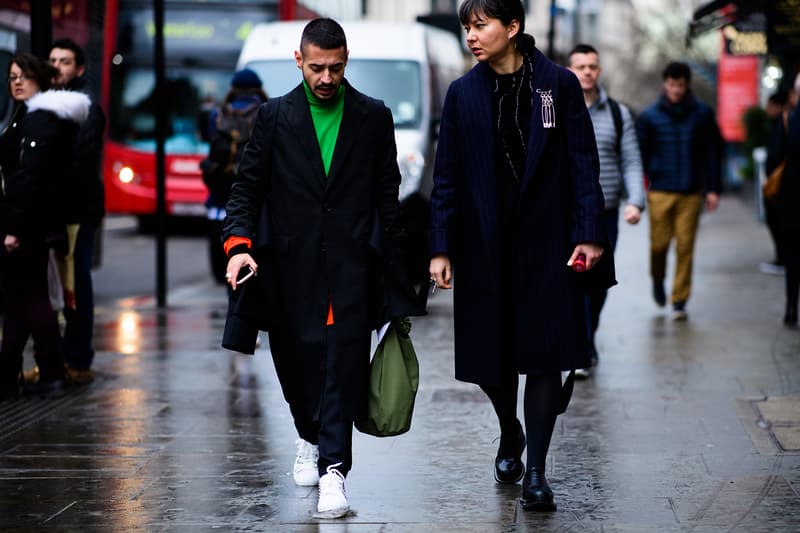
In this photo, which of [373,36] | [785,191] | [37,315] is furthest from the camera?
[373,36]

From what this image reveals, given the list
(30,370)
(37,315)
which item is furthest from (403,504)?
(30,370)

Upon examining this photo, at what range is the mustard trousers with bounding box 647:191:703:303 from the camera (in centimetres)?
1217

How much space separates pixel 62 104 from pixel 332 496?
137 inches

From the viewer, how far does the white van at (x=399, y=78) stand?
1480 centimetres

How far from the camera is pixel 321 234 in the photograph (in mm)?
5934

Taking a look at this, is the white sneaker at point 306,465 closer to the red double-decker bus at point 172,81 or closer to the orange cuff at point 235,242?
the orange cuff at point 235,242

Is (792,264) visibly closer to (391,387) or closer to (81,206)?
(81,206)

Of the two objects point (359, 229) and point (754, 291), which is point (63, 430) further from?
point (754, 291)

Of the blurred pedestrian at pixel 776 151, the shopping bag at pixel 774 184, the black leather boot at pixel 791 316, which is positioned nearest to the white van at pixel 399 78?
the blurred pedestrian at pixel 776 151

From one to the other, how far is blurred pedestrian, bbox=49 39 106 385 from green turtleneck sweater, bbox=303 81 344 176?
3.02 metres

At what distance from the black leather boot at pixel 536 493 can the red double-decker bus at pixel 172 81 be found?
52.3ft

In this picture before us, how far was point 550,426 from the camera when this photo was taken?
6023 millimetres

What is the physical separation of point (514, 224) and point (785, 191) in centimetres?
613

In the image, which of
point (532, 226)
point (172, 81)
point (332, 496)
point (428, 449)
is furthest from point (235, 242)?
point (172, 81)
